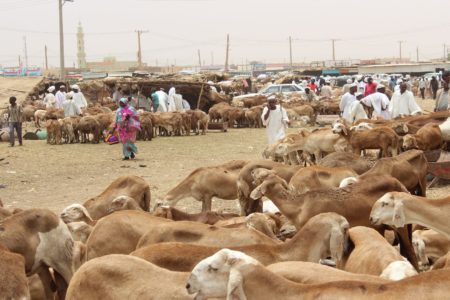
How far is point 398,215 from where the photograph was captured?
A: 8133 millimetres

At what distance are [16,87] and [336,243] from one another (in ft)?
115

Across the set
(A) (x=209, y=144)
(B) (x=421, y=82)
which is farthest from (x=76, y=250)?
(B) (x=421, y=82)

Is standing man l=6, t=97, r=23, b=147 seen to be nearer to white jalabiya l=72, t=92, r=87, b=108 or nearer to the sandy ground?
white jalabiya l=72, t=92, r=87, b=108

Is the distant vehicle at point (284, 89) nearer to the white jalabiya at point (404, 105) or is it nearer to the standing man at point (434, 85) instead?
the standing man at point (434, 85)

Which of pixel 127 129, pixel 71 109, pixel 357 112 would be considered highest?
pixel 71 109

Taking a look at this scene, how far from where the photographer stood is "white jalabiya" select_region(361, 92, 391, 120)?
2066cm

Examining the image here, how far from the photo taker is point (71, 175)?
1834 centimetres

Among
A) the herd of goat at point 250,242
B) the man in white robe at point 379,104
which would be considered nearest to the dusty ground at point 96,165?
the herd of goat at point 250,242

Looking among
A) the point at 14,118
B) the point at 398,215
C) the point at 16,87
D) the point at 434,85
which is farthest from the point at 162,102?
the point at 398,215

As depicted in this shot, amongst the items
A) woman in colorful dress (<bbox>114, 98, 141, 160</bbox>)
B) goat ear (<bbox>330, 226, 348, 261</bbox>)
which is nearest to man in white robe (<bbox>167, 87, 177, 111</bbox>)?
woman in colorful dress (<bbox>114, 98, 141, 160</bbox>)

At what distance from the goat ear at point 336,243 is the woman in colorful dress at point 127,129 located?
1413cm

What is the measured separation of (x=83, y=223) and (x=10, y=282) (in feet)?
10.6

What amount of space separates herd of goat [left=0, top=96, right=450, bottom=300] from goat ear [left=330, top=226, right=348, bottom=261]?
0.01m

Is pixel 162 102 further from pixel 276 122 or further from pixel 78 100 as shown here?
pixel 276 122
